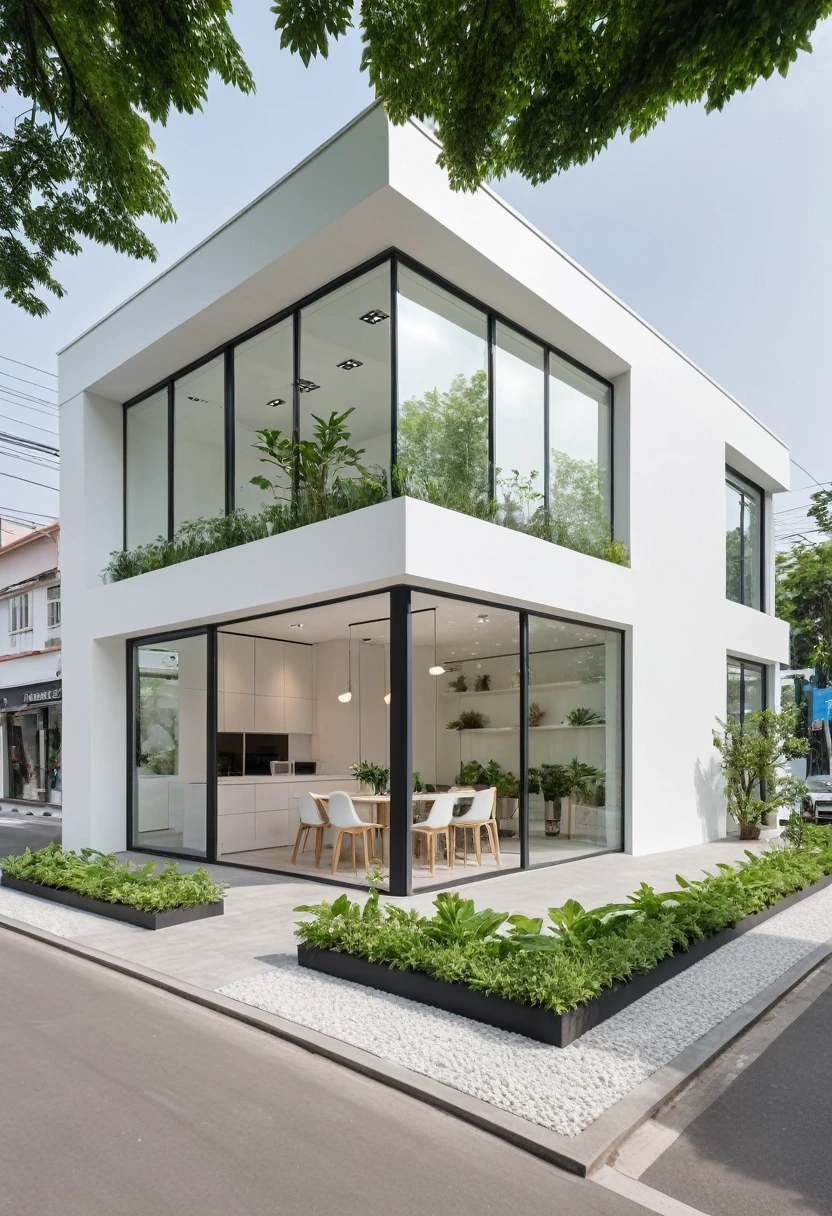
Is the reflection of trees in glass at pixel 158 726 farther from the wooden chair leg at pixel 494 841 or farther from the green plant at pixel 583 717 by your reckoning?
the green plant at pixel 583 717

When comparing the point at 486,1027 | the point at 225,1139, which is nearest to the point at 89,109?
the point at 225,1139

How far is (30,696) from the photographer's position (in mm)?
20594

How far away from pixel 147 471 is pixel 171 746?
3833 millimetres

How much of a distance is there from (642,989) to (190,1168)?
2.93 metres

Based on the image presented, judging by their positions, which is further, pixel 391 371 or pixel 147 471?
pixel 147 471

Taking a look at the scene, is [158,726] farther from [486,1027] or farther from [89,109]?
[89,109]

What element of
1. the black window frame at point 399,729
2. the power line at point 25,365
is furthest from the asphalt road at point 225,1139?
the power line at point 25,365

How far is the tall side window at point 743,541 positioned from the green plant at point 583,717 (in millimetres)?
4763

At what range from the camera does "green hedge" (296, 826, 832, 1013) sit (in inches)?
185

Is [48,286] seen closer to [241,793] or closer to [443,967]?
[443,967]

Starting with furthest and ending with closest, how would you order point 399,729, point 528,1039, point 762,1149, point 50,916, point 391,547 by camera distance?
point 399,729
point 391,547
point 50,916
point 528,1039
point 762,1149

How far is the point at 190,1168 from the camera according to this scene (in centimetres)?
330

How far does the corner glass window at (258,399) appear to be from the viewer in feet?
33.1

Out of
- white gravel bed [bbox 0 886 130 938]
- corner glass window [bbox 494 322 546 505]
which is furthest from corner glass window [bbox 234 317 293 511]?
white gravel bed [bbox 0 886 130 938]
